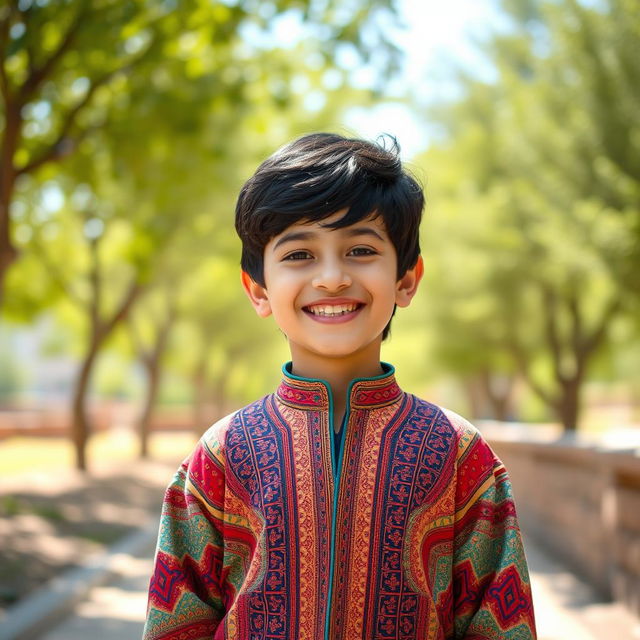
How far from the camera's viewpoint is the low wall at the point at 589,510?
5.96 meters

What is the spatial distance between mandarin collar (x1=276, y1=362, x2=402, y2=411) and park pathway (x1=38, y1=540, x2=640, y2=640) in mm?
3636

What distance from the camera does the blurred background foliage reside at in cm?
888

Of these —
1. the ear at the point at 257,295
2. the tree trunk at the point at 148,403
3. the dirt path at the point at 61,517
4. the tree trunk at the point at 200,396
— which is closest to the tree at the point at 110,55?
the dirt path at the point at 61,517

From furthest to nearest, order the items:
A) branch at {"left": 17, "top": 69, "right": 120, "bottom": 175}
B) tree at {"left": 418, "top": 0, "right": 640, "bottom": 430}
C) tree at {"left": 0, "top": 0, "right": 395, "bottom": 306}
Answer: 1. tree at {"left": 418, "top": 0, "right": 640, "bottom": 430}
2. branch at {"left": 17, "top": 69, "right": 120, "bottom": 175}
3. tree at {"left": 0, "top": 0, "right": 395, "bottom": 306}

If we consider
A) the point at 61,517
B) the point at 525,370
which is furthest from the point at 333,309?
the point at 525,370

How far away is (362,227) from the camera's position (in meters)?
2.22

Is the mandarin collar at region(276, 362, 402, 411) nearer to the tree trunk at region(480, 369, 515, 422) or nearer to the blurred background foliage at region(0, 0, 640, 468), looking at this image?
the blurred background foliage at region(0, 0, 640, 468)

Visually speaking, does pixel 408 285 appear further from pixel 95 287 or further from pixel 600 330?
pixel 95 287

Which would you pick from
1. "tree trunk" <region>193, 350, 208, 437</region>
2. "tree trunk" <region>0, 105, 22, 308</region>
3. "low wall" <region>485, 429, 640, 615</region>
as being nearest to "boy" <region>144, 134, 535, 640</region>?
"low wall" <region>485, 429, 640, 615</region>

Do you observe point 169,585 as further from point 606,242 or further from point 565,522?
point 606,242

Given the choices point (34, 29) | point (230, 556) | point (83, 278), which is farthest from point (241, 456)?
point (83, 278)

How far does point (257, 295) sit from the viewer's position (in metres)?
2.45

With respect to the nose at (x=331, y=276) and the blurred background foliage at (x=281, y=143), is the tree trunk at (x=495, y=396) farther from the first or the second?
the nose at (x=331, y=276)

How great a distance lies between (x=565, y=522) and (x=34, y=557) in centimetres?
482
